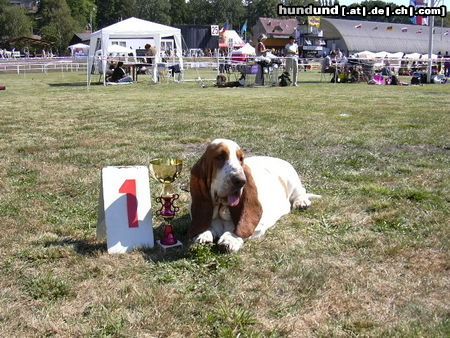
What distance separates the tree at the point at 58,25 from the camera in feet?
292

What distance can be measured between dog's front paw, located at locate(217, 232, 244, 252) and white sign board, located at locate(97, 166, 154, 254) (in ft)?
1.59

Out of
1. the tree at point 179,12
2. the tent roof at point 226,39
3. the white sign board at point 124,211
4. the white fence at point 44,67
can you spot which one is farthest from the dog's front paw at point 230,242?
the tree at point 179,12

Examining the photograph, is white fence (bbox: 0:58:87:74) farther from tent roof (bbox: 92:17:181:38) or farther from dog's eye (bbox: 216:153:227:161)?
dog's eye (bbox: 216:153:227:161)

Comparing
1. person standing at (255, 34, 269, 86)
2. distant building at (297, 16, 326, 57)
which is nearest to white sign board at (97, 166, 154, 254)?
person standing at (255, 34, 269, 86)

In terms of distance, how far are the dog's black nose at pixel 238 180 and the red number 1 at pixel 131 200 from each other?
0.74 m

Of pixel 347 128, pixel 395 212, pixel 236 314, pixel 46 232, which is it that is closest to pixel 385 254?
pixel 395 212

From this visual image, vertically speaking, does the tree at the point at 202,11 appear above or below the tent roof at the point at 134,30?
above

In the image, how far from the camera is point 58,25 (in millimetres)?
91250

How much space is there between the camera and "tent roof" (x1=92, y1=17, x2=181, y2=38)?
22078 mm

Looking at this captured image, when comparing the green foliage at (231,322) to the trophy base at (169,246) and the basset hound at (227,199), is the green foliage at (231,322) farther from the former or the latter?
the trophy base at (169,246)

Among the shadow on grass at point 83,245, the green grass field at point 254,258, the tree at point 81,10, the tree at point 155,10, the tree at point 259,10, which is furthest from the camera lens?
the tree at point 259,10

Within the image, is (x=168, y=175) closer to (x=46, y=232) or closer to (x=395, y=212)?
(x=46, y=232)

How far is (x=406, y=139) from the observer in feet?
26.5

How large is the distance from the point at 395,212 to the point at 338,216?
0.46 metres
